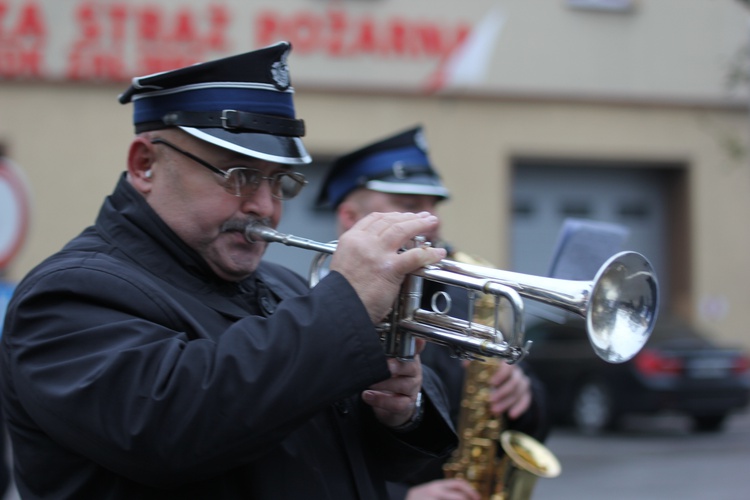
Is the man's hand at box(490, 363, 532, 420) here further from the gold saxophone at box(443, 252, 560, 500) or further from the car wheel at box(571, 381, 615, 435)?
the car wheel at box(571, 381, 615, 435)

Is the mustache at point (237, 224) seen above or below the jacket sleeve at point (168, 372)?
above

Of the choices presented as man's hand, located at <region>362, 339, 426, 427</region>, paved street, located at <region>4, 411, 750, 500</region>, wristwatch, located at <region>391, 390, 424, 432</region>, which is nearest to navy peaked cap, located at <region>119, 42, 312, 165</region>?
man's hand, located at <region>362, 339, 426, 427</region>

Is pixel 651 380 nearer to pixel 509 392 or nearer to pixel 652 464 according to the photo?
pixel 652 464

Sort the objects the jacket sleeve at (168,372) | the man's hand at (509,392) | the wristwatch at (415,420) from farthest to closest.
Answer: the man's hand at (509,392), the wristwatch at (415,420), the jacket sleeve at (168,372)

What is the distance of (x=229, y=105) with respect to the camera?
7.07 feet

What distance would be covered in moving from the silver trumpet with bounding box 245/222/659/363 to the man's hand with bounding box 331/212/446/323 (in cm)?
10

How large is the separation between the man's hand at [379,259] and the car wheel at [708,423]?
38.4ft

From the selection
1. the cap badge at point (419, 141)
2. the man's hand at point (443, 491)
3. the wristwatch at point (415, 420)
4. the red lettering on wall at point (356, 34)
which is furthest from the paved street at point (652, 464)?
the wristwatch at point (415, 420)

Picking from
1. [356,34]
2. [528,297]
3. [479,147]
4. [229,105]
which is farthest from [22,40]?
[528,297]

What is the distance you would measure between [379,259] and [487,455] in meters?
1.97

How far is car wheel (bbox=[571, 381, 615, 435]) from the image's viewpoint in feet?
40.5

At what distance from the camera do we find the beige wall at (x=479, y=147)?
14.1m

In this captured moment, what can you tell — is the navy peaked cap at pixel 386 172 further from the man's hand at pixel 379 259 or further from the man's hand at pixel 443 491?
the man's hand at pixel 379 259

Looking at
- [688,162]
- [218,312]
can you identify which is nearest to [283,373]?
[218,312]
